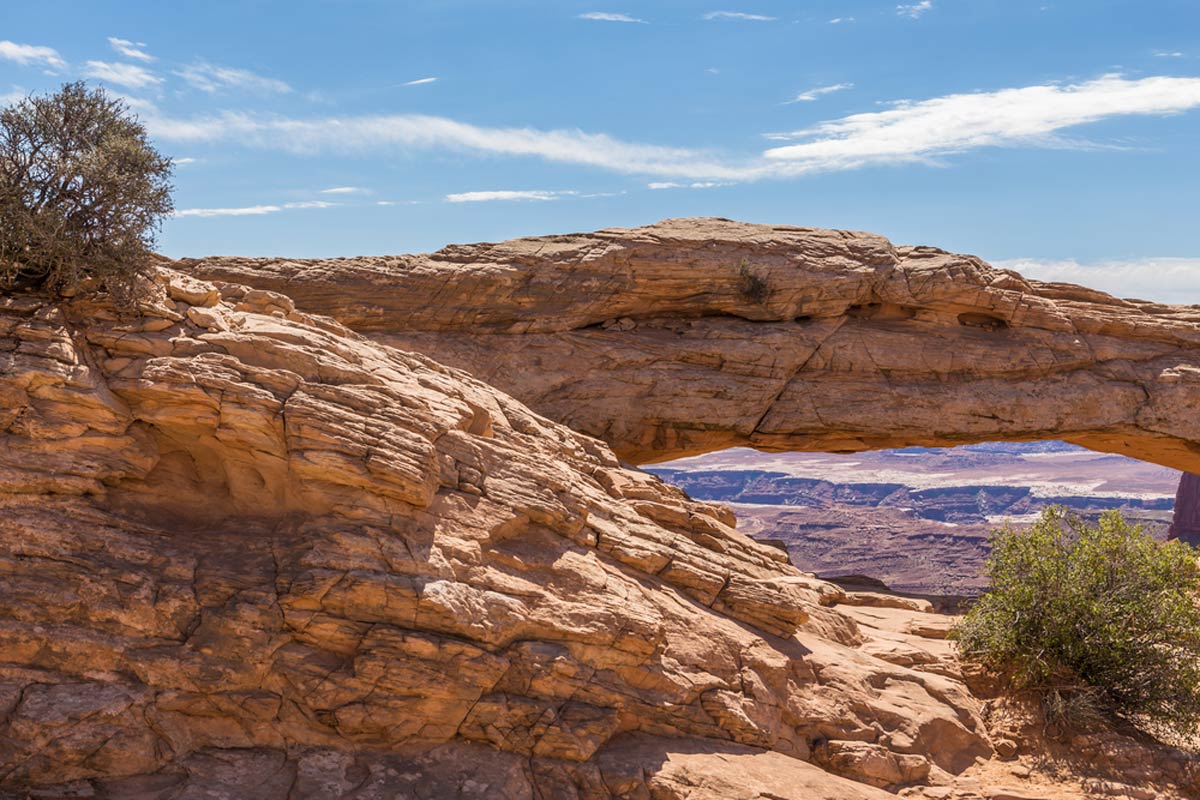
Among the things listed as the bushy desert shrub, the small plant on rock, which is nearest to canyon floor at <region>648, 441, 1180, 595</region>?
the small plant on rock

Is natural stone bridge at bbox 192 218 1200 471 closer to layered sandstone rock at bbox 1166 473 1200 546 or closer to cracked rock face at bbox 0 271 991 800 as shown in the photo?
cracked rock face at bbox 0 271 991 800

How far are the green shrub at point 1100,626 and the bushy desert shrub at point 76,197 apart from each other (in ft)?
59.0

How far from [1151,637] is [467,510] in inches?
569

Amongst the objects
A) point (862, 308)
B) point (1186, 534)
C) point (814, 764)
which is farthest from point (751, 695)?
point (1186, 534)

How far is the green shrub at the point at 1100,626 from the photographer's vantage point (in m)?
20.7

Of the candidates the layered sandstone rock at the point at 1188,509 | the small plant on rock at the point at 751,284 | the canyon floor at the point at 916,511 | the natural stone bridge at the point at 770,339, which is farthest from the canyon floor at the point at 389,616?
the layered sandstone rock at the point at 1188,509

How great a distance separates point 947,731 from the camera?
1947 cm

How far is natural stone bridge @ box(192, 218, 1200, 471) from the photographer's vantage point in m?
31.1

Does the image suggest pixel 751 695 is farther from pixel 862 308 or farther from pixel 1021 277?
pixel 1021 277

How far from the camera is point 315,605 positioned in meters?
15.2

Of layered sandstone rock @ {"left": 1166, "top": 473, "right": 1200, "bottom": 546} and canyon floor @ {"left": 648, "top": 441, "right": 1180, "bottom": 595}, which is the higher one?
layered sandstone rock @ {"left": 1166, "top": 473, "right": 1200, "bottom": 546}

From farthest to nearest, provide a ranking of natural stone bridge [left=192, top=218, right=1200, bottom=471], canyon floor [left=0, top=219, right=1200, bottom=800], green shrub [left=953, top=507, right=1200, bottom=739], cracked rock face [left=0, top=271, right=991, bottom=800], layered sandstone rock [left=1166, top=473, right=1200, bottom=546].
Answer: layered sandstone rock [left=1166, top=473, right=1200, bottom=546] → natural stone bridge [left=192, top=218, right=1200, bottom=471] → green shrub [left=953, top=507, right=1200, bottom=739] → canyon floor [left=0, top=219, right=1200, bottom=800] → cracked rock face [left=0, top=271, right=991, bottom=800]

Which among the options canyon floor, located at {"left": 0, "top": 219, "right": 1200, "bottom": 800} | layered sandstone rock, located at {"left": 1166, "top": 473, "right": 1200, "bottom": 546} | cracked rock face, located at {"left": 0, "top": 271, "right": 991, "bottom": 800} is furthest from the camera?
layered sandstone rock, located at {"left": 1166, "top": 473, "right": 1200, "bottom": 546}

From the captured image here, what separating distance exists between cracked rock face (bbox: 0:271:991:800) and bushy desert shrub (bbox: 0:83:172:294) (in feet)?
1.94
